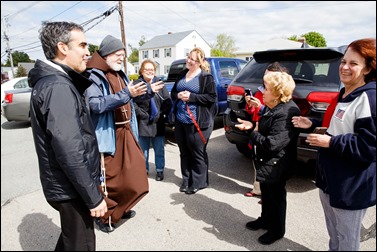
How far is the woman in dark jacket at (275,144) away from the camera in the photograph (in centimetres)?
212

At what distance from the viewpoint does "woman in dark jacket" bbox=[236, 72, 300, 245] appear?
2.12 meters

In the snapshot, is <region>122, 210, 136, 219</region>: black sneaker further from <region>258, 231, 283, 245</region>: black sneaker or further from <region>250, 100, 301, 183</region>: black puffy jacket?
<region>250, 100, 301, 183</region>: black puffy jacket

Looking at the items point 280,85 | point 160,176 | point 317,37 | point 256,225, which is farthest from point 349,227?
point 317,37

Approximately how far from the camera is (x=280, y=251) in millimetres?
2160

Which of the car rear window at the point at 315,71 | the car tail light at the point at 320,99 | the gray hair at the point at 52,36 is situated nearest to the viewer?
the gray hair at the point at 52,36

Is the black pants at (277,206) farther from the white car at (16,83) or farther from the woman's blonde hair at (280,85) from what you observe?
the white car at (16,83)

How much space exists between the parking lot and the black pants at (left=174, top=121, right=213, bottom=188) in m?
0.19

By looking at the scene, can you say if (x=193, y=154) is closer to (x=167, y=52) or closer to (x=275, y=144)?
(x=275, y=144)

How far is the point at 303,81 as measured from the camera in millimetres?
2951

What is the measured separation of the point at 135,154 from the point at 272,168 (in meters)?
1.34

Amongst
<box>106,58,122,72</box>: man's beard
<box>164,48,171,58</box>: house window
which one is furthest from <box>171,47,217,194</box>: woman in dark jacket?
<box>164,48,171,58</box>: house window

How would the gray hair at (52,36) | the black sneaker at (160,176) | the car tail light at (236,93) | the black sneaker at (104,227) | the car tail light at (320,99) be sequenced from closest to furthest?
the gray hair at (52,36)
the black sneaker at (104,227)
the car tail light at (320,99)
the car tail light at (236,93)
the black sneaker at (160,176)

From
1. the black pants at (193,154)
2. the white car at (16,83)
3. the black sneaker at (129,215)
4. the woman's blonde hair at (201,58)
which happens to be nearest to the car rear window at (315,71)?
the woman's blonde hair at (201,58)

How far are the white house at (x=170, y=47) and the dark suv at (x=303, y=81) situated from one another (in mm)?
36519
